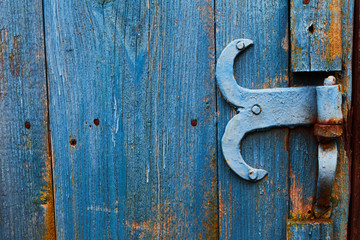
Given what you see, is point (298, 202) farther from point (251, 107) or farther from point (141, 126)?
point (141, 126)

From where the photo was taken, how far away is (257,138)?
2.20 ft

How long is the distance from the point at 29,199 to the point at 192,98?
46 centimetres

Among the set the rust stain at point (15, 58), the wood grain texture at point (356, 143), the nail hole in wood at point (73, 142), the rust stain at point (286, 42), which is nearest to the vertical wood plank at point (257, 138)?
the rust stain at point (286, 42)

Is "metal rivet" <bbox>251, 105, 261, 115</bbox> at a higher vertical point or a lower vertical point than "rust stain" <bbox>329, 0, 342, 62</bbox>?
lower

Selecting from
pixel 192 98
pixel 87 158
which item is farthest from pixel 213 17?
pixel 87 158

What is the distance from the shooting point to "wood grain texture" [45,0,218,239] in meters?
0.68

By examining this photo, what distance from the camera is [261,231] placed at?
687mm

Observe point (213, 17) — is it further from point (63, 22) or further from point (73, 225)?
point (73, 225)

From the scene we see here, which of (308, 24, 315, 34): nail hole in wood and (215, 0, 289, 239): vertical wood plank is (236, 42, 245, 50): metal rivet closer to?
(215, 0, 289, 239): vertical wood plank

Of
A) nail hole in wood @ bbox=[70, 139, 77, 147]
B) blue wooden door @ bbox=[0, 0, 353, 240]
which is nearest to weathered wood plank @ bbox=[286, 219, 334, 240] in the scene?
blue wooden door @ bbox=[0, 0, 353, 240]

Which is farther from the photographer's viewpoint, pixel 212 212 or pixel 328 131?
pixel 212 212

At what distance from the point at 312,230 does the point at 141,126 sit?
0.44 meters

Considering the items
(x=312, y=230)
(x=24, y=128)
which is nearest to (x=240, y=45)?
(x=312, y=230)

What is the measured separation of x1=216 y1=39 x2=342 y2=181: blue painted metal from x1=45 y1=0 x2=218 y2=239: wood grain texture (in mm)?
36
